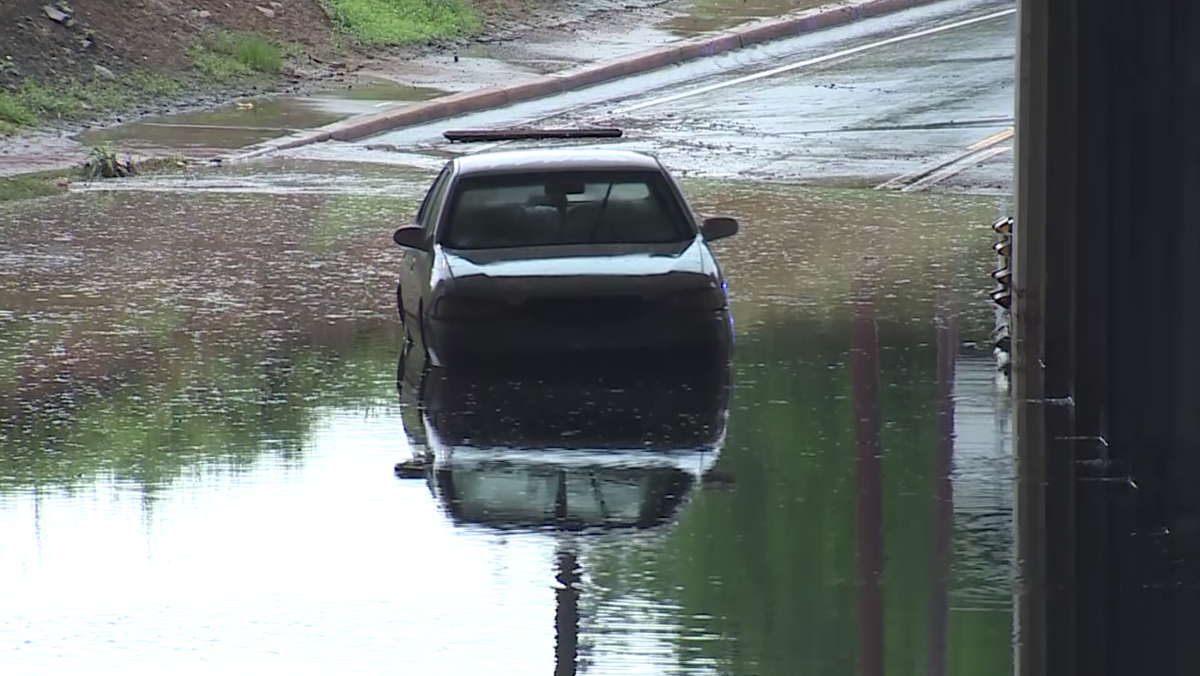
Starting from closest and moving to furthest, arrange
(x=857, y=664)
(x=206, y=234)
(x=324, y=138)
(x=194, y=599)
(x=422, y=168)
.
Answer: (x=857, y=664) < (x=194, y=599) < (x=206, y=234) < (x=422, y=168) < (x=324, y=138)

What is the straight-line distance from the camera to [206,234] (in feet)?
58.4

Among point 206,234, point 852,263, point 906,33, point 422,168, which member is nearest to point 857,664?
point 852,263

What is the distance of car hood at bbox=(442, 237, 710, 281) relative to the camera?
38.7 ft

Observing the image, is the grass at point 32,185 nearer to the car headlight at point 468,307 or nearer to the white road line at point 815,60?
the white road line at point 815,60

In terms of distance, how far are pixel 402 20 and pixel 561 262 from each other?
772 inches

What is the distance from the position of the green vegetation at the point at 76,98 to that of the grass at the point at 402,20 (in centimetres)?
439

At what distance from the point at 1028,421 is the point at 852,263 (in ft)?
18.2

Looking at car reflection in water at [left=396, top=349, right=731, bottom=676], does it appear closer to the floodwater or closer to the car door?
the floodwater

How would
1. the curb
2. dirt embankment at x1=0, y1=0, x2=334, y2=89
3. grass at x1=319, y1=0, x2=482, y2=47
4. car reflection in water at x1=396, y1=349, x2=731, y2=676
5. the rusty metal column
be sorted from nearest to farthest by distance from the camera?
1. car reflection in water at x1=396, y1=349, x2=731, y2=676
2. the rusty metal column
3. the curb
4. dirt embankment at x1=0, y1=0, x2=334, y2=89
5. grass at x1=319, y1=0, x2=482, y2=47

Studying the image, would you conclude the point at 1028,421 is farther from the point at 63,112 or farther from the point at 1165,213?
the point at 63,112

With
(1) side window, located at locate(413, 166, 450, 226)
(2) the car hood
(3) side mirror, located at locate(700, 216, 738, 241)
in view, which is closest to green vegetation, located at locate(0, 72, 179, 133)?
(1) side window, located at locate(413, 166, 450, 226)

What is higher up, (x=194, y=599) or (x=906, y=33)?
(x=906, y=33)

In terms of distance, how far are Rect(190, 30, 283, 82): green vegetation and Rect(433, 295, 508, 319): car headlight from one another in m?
15.6

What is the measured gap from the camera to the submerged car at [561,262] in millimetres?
11688
